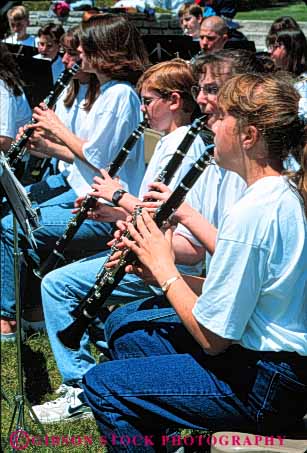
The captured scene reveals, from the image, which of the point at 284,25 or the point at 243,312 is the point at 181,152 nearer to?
the point at 243,312

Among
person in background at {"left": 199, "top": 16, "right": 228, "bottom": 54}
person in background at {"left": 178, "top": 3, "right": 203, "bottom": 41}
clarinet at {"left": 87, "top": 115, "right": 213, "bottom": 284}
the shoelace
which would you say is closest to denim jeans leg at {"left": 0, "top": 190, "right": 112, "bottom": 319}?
the shoelace

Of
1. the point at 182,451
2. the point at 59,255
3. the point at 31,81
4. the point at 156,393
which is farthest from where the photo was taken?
the point at 31,81

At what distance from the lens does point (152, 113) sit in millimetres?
3746

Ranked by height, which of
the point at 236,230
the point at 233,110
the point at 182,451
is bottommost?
the point at 182,451

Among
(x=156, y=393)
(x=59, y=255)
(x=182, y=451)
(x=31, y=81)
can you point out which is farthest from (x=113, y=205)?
(x=31, y=81)

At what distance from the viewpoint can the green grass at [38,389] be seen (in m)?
3.29

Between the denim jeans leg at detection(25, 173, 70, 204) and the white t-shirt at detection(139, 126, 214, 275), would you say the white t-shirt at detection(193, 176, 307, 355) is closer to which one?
the white t-shirt at detection(139, 126, 214, 275)

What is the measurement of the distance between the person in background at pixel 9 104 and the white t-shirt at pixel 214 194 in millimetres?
1868

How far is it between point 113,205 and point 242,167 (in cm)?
152

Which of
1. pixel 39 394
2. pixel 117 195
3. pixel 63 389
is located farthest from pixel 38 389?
pixel 117 195

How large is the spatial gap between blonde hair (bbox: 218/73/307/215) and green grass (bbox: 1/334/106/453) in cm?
147

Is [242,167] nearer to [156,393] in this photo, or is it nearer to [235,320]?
[235,320]

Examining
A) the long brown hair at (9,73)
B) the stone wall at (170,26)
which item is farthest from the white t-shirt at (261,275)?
the stone wall at (170,26)

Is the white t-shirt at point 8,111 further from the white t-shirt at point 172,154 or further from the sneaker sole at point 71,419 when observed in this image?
the sneaker sole at point 71,419
